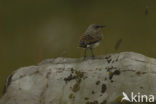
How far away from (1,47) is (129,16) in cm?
368

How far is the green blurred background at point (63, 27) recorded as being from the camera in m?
11.3

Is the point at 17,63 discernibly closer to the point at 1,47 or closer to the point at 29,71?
the point at 1,47

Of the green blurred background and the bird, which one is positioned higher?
the green blurred background

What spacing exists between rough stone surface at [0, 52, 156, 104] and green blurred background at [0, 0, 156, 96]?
2.53 meters

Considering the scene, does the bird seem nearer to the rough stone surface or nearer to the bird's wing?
the bird's wing

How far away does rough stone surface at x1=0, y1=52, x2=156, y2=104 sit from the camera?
7387 mm

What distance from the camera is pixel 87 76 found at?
7750mm

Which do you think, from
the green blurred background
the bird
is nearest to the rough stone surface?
the bird

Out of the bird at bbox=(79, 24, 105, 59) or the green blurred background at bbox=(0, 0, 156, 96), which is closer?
the bird at bbox=(79, 24, 105, 59)

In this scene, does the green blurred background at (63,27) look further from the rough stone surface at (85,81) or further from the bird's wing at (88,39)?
the rough stone surface at (85,81)

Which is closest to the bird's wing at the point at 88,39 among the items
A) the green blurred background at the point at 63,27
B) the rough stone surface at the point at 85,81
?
the rough stone surface at the point at 85,81

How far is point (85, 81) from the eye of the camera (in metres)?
7.71

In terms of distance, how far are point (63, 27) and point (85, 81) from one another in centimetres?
483

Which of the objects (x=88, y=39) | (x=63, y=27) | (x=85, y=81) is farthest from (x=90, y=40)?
(x=63, y=27)
